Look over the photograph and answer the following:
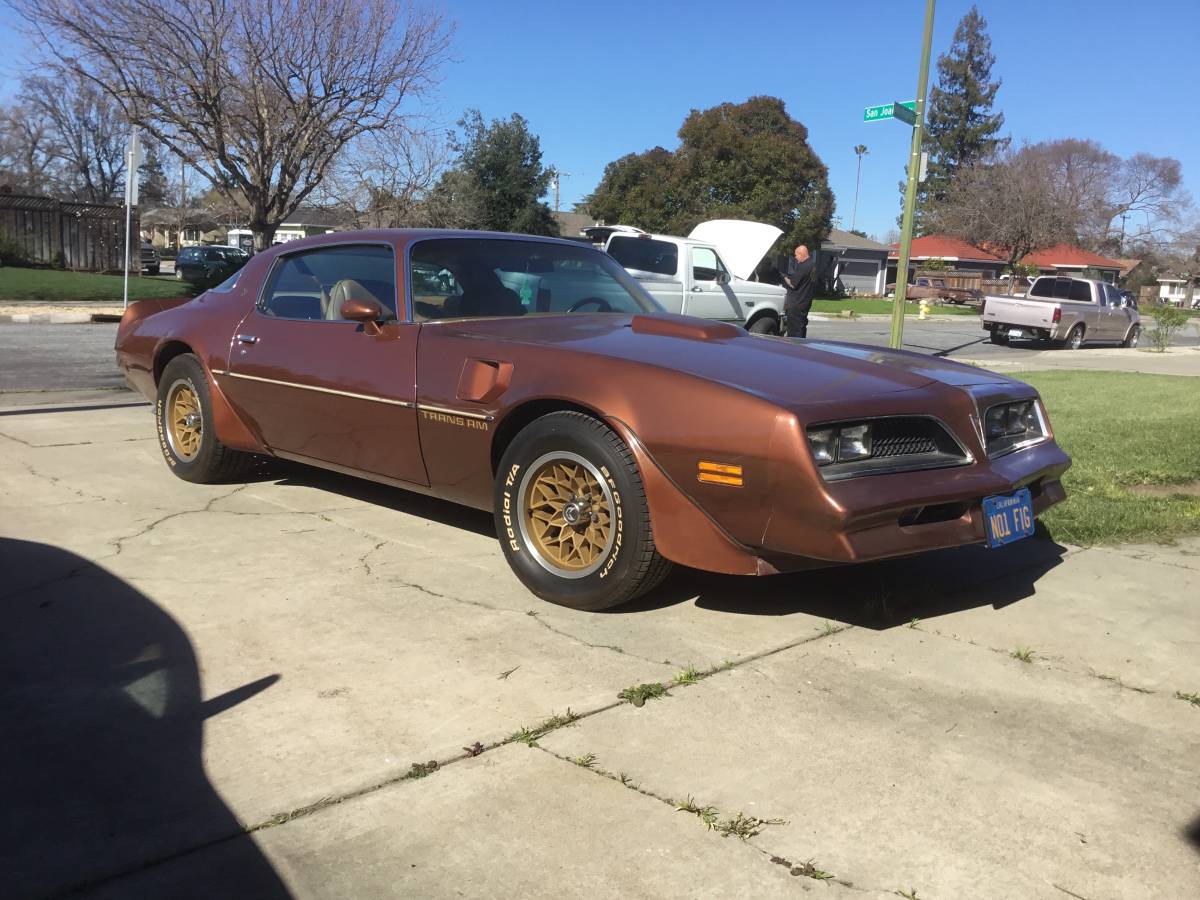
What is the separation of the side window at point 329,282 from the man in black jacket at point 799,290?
31.9 ft

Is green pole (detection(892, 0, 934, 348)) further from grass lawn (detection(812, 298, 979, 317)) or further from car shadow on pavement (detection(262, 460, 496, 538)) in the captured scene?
grass lawn (detection(812, 298, 979, 317))

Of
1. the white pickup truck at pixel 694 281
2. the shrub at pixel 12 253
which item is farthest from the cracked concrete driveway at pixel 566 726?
the shrub at pixel 12 253

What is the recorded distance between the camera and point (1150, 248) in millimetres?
72125

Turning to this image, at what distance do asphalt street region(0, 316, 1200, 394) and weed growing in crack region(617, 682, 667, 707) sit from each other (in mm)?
7625

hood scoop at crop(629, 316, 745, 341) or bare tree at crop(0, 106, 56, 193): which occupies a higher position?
bare tree at crop(0, 106, 56, 193)

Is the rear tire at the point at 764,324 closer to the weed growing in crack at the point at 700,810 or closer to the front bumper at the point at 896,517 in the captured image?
the front bumper at the point at 896,517

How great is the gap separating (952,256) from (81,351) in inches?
2526

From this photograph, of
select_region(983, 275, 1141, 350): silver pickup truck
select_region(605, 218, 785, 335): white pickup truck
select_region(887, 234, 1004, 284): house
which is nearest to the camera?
select_region(605, 218, 785, 335): white pickup truck

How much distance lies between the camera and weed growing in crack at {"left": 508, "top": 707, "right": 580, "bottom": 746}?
112 inches

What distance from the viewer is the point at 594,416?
3740mm

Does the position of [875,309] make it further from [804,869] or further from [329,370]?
[804,869]

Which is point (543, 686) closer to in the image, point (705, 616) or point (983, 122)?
point (705, 616)

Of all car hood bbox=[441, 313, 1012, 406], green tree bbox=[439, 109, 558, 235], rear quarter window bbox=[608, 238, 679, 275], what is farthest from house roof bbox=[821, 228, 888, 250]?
car hood bbox=[441, 313, 1012, 406]

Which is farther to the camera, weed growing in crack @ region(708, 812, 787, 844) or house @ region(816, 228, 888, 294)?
house @ region(816, 228, 888, 294)
